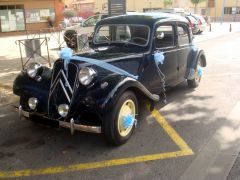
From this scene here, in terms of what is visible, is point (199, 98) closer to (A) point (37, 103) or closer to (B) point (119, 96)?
(B) point (119, 96)

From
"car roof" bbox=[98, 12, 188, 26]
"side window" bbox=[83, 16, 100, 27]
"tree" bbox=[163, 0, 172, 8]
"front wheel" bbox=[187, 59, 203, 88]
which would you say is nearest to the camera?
"car roof" bbox=[98, 12, 188, 26]

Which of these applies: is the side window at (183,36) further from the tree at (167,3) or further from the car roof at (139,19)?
the tree at (167,3)

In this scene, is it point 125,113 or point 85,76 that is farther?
point 125,113

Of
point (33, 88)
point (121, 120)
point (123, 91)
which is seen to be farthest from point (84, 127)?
point (33, 88)

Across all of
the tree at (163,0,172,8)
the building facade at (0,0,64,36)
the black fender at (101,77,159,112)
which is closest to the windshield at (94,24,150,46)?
the black fender at (101,77,159,112)

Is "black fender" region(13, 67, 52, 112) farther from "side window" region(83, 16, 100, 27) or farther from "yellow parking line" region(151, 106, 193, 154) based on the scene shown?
"side window" region(83, 16, 100, 27)

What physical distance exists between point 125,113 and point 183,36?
9.35 ft

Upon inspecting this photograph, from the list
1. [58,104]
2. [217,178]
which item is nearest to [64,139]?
[58,104]

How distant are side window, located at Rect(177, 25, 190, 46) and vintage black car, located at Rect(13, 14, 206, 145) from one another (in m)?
0.05

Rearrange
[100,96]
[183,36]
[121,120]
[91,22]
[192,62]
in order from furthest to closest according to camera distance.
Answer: [91,22] < [192,62] < [183,36] < [121,120] < [100,96]

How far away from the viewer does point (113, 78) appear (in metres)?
4.48

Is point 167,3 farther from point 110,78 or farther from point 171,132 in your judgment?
point 110,78

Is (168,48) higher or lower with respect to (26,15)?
lower

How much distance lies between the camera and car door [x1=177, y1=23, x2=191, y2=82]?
6.52 meters
